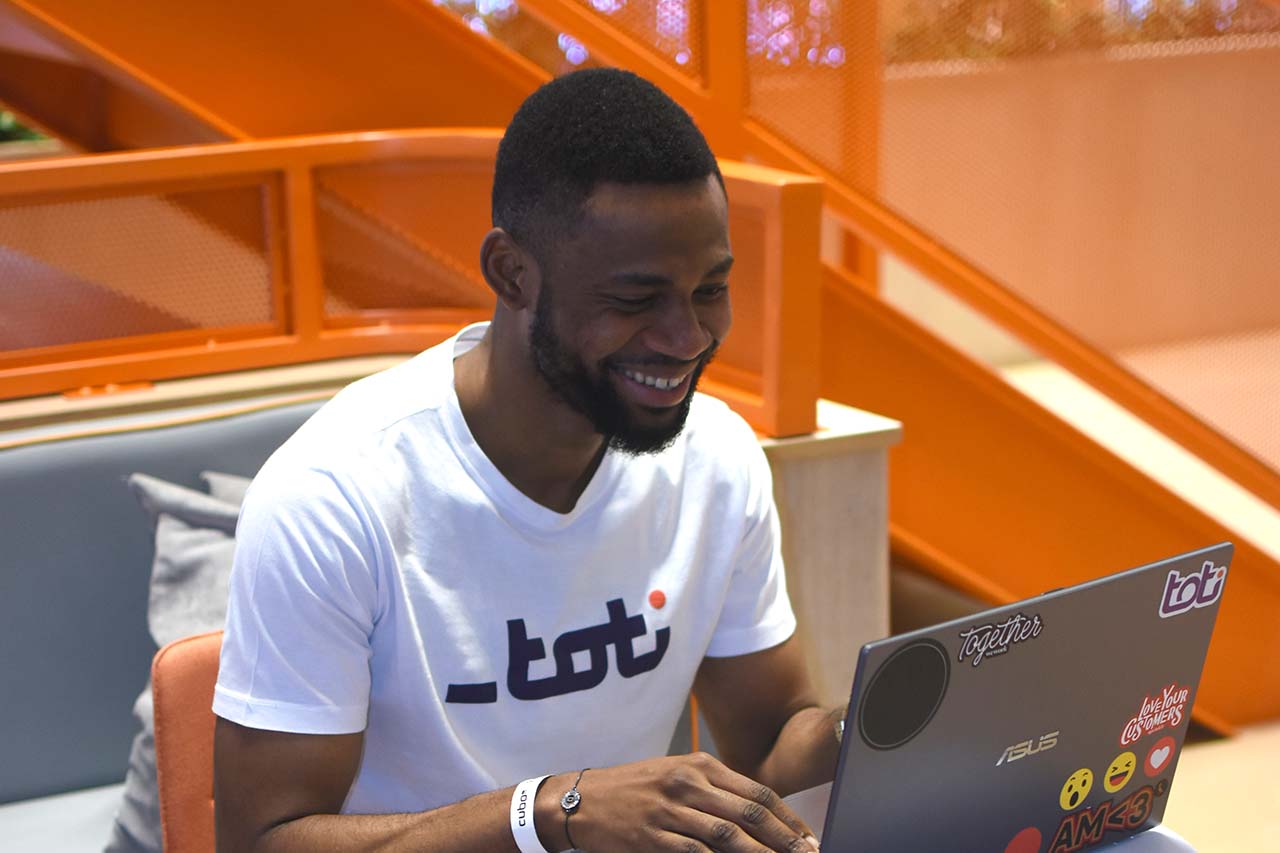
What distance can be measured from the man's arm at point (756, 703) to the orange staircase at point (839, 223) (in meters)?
1.35

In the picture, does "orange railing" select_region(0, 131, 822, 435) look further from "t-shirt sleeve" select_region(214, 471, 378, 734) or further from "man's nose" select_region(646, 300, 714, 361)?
"t-shirt sleeve" select_region(214, 471, 378, 734)

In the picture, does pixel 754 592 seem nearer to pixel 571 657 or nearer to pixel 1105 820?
pixel 571 657

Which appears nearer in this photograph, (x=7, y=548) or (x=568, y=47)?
(x=7, y=548)

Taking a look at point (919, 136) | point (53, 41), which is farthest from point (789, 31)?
point (53, 41)

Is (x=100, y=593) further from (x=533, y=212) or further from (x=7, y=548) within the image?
(x=533, y=212)

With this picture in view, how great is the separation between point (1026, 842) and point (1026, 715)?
14 centimetres

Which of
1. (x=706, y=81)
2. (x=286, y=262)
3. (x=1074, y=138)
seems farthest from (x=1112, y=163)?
(x=286, y=262)

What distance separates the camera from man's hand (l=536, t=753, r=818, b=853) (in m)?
1.16

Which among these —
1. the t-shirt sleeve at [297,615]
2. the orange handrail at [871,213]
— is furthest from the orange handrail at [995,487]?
the t-shirt sleeve at [297,615]

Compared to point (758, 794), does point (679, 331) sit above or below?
above

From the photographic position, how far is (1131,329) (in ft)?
10.2

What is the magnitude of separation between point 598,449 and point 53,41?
2.01 metres

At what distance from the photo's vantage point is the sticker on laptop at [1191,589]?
1.14 metres

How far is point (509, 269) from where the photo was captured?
4.84 ft
